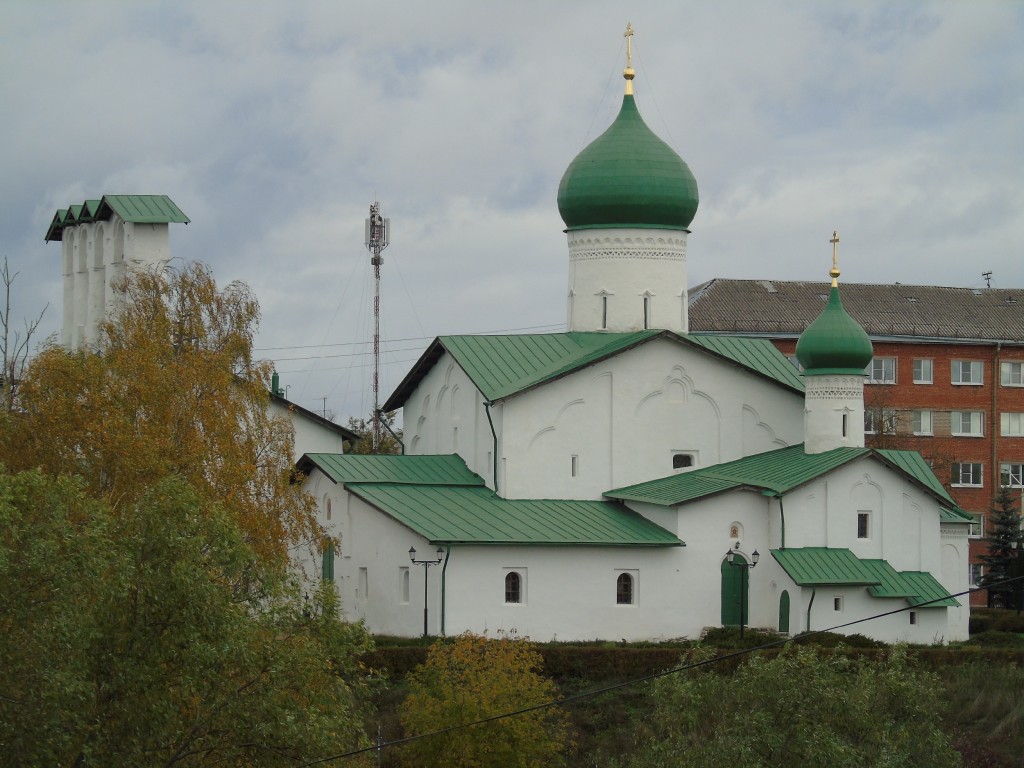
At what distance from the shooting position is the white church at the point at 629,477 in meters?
31.5

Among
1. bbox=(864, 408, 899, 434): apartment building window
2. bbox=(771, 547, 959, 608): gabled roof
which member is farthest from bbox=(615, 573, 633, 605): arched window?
bbox=(864, 408, 899, 434): apartment building window

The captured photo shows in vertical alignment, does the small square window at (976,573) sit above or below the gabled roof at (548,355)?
below

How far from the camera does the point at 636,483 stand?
34.2 m

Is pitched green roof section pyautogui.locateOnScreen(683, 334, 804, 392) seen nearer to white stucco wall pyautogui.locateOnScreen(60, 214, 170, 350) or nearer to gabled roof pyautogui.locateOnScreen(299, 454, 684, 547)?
gabled roof pyautogui.locateOnScreen(299, 454, 684, 547)

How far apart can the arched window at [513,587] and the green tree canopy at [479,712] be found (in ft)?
20.2

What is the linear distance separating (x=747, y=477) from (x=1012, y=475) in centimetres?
2092

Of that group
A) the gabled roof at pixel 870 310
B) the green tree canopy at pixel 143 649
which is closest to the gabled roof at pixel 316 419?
the gabled roof at pixel 870 310

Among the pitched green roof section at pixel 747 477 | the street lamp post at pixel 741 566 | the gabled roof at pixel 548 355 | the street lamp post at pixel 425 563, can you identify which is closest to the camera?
the street lamp post at pixel 425 563

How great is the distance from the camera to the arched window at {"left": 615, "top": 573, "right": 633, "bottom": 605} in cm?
3212

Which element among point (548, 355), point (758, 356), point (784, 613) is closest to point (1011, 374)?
point (758, 356)

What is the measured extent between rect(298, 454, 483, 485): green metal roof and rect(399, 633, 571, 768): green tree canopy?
8.99 metres

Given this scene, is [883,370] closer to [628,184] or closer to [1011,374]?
[1011,374]

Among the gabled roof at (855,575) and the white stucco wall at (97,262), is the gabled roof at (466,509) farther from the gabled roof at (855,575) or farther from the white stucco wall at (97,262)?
the white stucco wall at (97,262)

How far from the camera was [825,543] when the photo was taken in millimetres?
32281
